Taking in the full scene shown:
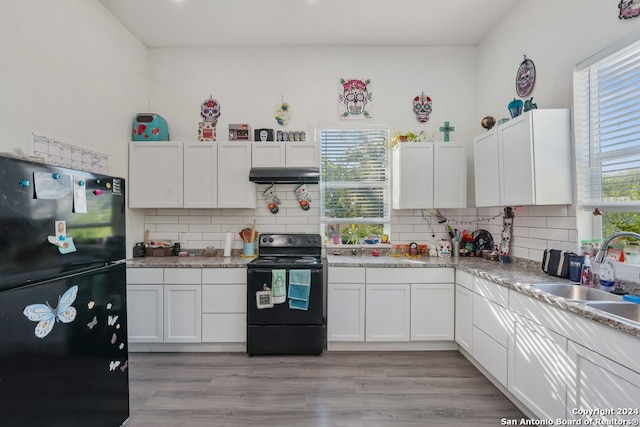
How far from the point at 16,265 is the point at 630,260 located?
10.7ft

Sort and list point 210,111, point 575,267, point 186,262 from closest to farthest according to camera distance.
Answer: point 575,267 < point 186,262 < point 210,111

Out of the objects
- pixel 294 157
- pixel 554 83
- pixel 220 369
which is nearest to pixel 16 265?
pixel 220 369

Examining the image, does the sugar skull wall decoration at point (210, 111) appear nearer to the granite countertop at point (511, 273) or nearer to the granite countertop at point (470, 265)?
the granite countertop at point (470, 265)

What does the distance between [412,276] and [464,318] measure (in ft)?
1.88

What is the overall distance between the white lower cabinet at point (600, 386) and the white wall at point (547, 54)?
3.52ft

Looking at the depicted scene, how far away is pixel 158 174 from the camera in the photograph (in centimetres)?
331

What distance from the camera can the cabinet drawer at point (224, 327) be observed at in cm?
298

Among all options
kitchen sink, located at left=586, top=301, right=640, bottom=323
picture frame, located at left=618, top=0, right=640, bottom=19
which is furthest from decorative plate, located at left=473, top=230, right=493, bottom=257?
picture frame, located at left=618, top=0, right=640, bottom=19

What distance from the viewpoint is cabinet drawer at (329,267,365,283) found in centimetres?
300

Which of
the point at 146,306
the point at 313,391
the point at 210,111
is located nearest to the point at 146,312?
the point at 146,306

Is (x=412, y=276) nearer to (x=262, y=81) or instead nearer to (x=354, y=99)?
(x=354, y=99)

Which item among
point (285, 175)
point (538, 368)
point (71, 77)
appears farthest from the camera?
point (285, 175)

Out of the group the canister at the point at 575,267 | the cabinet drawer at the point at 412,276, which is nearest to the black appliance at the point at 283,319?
the cabinet drawer at the point at 412,276

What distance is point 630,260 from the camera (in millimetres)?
1929
